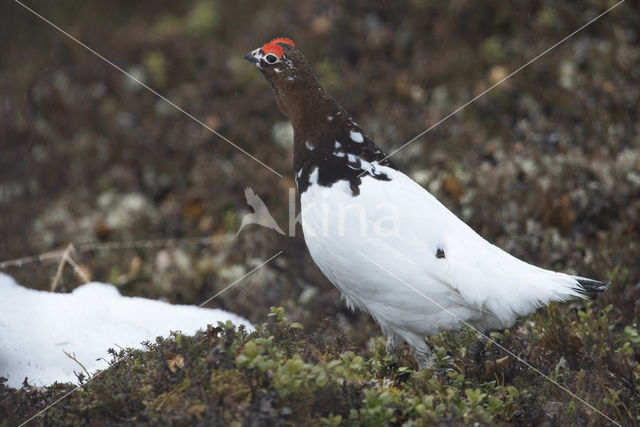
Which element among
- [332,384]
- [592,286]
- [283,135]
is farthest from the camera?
[283,135]

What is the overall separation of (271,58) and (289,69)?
0.40 ft

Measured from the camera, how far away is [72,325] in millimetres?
3535

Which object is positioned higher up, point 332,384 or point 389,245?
point 389,245

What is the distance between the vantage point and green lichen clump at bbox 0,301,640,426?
2363 millimetres

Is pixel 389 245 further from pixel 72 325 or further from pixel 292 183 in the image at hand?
pixel 292 183

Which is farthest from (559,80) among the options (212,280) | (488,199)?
(212,280)

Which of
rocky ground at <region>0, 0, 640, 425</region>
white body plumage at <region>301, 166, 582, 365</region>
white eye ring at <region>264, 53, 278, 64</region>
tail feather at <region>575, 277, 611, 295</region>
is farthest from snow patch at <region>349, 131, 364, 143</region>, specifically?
tail feather at <region>575, 277, 611, 295</region>

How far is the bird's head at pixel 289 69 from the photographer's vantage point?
342 cm

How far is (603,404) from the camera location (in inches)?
117

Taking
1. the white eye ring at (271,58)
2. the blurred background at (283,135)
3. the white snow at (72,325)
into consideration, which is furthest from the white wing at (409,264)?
the blurred background at (283,135)

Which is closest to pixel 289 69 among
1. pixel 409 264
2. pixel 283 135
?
pixel 409 264

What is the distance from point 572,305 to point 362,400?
2323 mm

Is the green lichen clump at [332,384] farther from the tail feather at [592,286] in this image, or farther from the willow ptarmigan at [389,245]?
the tail feather at [592,286]

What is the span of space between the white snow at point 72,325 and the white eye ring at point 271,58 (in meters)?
1.60
